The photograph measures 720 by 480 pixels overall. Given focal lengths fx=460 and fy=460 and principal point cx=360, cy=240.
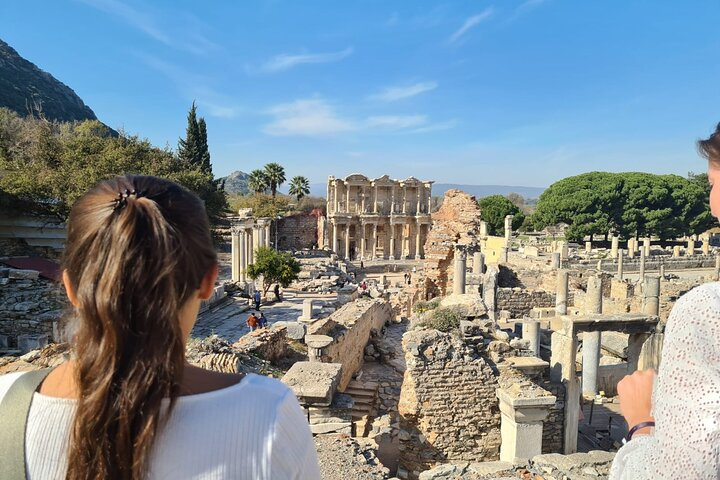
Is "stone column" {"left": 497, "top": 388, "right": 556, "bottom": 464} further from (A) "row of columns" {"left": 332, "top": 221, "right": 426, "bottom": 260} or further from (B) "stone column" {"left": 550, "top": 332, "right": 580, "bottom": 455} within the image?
(A) "row of columns" {"left": 332, "top": 221, "right": 426, "bottom": 260}

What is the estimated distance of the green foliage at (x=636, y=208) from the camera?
5422 centimetres

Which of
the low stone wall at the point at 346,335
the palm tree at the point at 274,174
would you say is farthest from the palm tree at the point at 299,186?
the low stone wall at the point at 346,335

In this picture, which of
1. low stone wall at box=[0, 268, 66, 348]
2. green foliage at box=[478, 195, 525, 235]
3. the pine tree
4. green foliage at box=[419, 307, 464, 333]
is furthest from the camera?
green foliage at box=[478, 195, 525, 235]

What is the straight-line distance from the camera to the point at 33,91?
72688 mm

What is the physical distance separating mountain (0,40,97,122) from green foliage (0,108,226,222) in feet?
125

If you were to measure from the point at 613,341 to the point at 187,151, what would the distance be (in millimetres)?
46974

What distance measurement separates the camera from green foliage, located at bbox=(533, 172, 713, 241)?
54219 mm

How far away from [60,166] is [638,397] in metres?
29.7

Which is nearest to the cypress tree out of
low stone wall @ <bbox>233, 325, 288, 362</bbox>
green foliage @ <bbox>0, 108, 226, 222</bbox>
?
green foliage @ <bbox>0, 108, 226, 222</bbox>

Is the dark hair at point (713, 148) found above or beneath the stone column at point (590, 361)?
above

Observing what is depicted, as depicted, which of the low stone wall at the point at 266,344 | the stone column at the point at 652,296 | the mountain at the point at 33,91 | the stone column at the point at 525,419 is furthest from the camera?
the mountain at the point at 33,91

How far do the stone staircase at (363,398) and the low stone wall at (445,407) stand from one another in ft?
3.33

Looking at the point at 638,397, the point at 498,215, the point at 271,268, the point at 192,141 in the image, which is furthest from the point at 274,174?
the point at 638,397

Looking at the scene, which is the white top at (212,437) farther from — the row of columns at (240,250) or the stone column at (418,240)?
the stone column at (418,240)
